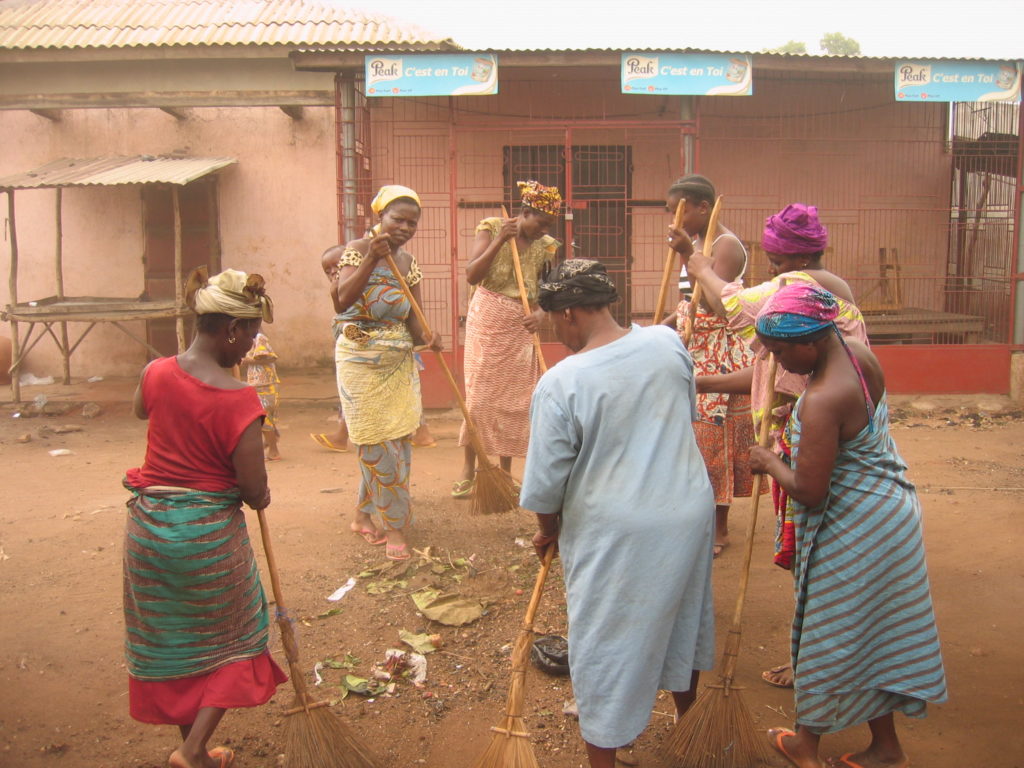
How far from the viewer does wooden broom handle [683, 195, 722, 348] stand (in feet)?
13.3

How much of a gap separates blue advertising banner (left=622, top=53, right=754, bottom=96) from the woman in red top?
7.12m

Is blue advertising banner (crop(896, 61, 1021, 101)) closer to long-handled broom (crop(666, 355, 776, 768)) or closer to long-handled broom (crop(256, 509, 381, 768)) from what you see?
long-handled broom (crop(666, 355, 776, 768))

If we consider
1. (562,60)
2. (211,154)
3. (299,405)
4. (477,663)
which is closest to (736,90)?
(562,60)

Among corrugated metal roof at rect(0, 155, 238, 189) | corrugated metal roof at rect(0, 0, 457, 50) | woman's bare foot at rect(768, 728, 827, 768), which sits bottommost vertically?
woman's bare foot at rect(768, 728, 827, 768)

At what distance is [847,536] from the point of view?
8.89 ft

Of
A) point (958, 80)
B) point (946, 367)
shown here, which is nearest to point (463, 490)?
point (946, 367)

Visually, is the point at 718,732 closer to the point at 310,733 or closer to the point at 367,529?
the point at 310,733

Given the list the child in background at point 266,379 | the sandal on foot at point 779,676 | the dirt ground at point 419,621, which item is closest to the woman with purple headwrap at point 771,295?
the sandal on foot at point 779,676

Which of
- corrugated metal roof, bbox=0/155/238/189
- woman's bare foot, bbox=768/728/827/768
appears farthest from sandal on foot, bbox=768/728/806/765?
corrugated metal roof, bbox=0/155/238/189

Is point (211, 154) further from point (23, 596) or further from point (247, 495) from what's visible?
point (247, 495)

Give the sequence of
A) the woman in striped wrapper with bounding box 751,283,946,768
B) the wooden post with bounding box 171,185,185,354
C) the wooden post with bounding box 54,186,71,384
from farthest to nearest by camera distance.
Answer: the wooden post with bounding box 54,186,71,384 < the wooden post with bounding box 171,185,185,354 < the woman in striped wrapper with bounding box 751,283,946,768

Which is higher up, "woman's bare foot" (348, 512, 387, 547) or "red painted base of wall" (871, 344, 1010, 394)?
"red painted base of wall" (871, 344, 1010, 394)

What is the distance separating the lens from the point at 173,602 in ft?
8.78

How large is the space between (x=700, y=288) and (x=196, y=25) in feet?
32.5
